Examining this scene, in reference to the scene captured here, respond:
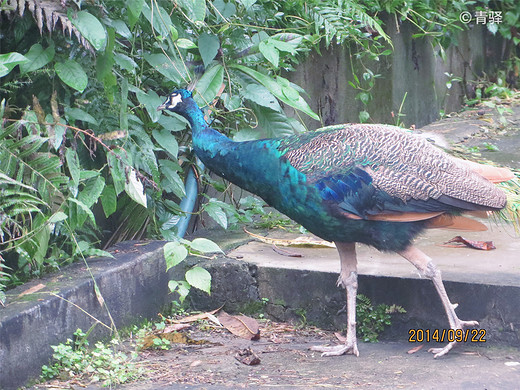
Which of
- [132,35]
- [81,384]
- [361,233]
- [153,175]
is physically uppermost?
[132,35]

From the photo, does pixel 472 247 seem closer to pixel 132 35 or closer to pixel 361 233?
pixel 361 233

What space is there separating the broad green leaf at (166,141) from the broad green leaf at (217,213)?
1.59 feet

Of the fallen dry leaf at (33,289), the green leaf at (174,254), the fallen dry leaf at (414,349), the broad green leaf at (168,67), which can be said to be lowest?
the fallen dry leaf at (414,349)

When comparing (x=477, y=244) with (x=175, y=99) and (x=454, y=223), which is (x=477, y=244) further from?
(x=175, y=99)

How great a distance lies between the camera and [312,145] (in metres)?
3.53

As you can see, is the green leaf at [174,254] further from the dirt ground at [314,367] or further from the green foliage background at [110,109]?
the dirt ground at [314,367]

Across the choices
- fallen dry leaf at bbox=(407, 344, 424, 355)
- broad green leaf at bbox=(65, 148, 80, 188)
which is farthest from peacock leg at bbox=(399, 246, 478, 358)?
broad green leaf at bbox=(65, 148, 80, 188)

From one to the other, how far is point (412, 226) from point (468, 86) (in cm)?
620

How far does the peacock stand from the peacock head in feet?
0.65

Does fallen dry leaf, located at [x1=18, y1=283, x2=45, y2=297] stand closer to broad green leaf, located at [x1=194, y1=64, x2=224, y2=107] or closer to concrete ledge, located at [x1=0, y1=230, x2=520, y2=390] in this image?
concrete ledge, located at [x1=0, y1=230, x2=520, y2=390]

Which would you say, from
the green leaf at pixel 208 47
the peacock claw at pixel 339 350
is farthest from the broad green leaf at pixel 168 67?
the peacock claw at pixel 339 350

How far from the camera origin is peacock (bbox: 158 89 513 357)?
3410 millimetres

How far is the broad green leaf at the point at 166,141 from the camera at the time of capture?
4090 mm

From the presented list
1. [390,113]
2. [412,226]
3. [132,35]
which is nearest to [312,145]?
[412,226]
